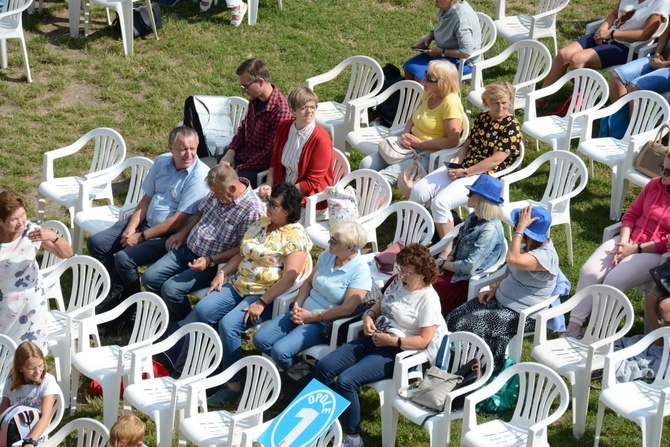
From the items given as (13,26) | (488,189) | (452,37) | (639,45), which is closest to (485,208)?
(488,189)

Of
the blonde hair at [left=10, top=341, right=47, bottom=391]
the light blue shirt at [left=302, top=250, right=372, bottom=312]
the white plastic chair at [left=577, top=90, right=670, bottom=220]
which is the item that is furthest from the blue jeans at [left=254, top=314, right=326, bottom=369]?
the white plastic chair at [left=577, top=90, right=670, bottom=220]

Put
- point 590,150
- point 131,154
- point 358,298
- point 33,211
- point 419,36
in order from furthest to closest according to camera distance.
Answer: point 419,36 → point 131,154 → point 33,211 → point 590,150 → point 358,298

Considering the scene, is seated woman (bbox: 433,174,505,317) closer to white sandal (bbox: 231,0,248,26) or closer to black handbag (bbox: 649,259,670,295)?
black handbag (bbox: 649,259,670,295)

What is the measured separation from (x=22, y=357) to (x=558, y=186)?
444 cm

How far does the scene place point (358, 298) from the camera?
8.38m

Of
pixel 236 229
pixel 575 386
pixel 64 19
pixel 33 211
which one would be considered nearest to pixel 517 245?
pixel 575 386

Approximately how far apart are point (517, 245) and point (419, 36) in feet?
19.1

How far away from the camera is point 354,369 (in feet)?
26.0

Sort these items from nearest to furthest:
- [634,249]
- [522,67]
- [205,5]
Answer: [634,249], [522,67], [205,5]

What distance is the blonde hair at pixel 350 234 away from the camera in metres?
8.37

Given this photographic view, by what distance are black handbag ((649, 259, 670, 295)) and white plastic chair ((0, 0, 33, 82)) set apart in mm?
6970

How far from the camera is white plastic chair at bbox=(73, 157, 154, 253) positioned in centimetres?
1001

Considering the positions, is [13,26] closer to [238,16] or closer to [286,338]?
[238,16]

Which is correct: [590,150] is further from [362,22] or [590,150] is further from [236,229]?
[362,22]
